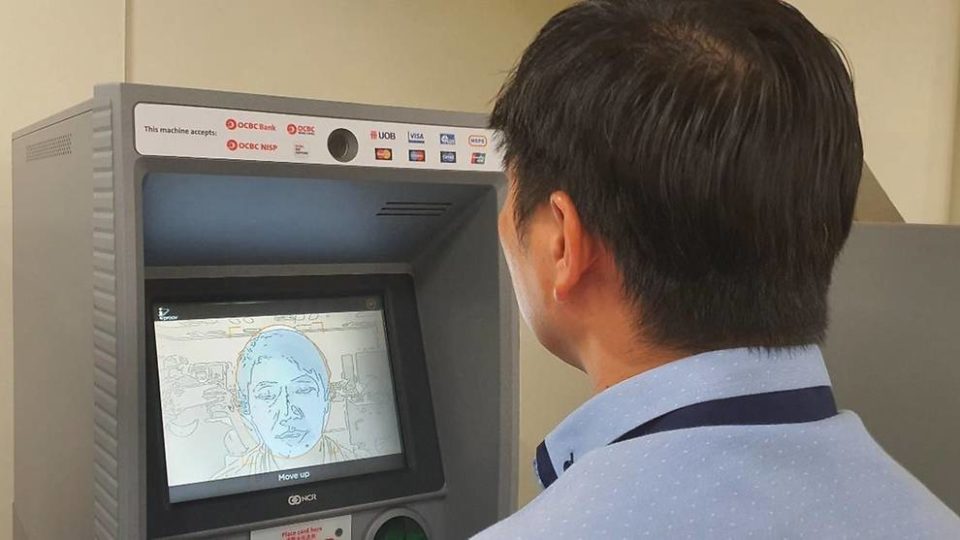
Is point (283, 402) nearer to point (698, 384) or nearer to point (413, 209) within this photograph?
point (413, 209)

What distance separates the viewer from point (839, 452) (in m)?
0.79

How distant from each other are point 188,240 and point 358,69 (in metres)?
0.85

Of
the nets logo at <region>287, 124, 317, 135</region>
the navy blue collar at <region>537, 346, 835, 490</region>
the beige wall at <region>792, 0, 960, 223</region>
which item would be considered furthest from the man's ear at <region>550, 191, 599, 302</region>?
the beige wall at <region>792, 0, 960, 223</region>

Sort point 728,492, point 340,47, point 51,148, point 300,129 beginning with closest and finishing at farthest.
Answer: point 728,492
point 300,129
point 51,148
point 340,47

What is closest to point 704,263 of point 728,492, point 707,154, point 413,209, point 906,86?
point 707,154

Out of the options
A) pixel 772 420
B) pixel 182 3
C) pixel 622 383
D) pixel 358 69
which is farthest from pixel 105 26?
pixel 772 420

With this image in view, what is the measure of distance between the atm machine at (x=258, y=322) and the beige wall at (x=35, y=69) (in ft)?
0.29

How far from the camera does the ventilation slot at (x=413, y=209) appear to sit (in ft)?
5.02

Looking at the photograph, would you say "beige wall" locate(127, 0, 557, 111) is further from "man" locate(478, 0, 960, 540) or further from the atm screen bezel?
"man" locate(478, 0, 960, 540)

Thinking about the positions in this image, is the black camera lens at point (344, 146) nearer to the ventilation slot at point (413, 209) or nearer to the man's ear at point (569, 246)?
the ventilation slot at point (413, 209)

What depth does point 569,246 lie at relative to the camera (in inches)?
34.9

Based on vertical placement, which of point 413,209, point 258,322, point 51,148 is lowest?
point 258,322

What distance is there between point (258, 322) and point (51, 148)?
1.30 ft

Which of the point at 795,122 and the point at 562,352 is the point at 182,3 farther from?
the point at 795,122
